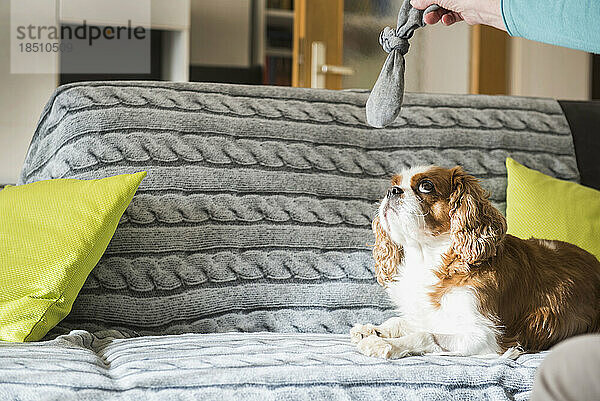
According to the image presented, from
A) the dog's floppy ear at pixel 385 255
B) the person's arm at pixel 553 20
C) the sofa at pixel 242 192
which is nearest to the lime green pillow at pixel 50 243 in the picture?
the sofa at pixel 242 192

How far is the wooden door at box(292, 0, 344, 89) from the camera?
133 inches

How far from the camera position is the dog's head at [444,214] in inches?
52.6

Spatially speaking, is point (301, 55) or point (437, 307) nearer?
point (437, 307)

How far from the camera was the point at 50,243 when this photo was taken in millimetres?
1498

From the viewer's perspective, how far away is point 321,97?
198 centimetres

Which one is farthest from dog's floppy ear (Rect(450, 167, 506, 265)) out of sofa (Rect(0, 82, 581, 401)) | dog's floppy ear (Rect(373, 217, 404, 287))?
sofa (Rect(0, 82, 581, 401))

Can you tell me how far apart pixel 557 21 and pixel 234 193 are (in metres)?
0.94

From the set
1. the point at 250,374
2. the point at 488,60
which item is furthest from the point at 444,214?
the point at 488,60

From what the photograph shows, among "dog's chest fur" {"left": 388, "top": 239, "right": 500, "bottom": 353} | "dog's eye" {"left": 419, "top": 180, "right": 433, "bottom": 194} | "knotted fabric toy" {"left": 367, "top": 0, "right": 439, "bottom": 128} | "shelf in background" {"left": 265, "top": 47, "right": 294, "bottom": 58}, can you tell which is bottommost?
"dog's chest fur" {"left": 388, "top": 239, "right": 500, "bottom": 353}

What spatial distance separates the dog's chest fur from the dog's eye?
0.11 m

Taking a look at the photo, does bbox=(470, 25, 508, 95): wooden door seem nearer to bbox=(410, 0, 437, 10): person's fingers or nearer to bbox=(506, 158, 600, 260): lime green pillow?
bbox=(506, 158, 600, 260): lime green pillow

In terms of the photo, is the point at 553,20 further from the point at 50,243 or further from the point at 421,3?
the point at 50,243

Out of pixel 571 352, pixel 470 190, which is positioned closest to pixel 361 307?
pixel 470 190

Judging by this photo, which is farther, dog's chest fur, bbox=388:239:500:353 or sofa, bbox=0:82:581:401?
sofa, bbox=0:82:581:401
